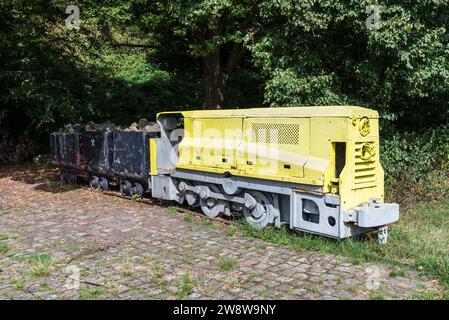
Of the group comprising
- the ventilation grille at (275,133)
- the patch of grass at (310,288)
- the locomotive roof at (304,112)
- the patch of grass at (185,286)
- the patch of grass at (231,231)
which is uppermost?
the locomotive roof at (304,112)

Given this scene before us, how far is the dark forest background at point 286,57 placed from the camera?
1071cm

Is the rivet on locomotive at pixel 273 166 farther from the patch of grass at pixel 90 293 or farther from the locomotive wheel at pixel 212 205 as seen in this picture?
the patch of grass at pixel 90 293

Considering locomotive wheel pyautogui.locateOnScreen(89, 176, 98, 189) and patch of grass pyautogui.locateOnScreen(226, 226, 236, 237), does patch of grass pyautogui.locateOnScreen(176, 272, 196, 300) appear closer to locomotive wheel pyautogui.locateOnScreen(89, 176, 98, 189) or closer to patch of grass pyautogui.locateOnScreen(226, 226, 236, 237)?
patch of grass pyautogui.locateOnScreen(226, 226, 236, 237)

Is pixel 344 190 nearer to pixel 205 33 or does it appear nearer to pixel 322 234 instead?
pixel 322 234

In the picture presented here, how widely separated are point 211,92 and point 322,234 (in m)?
10.7

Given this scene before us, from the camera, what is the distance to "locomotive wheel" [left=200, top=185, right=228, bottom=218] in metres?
9.81

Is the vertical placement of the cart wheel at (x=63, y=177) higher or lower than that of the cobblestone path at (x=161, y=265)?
higher

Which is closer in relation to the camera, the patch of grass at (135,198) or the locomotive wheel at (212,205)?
the locomotive wheel at (212,205)

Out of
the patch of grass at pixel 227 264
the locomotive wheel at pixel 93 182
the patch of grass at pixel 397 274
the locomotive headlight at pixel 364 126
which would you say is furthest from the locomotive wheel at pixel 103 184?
the patch of grass at pixel 397 274

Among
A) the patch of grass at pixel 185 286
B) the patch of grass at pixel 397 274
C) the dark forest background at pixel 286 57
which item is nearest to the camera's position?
the patch of grass at pixel 185 286

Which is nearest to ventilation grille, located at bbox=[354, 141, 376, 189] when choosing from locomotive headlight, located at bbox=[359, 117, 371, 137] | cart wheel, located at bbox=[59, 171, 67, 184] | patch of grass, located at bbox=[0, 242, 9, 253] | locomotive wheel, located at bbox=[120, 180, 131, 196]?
locomotive headlight, located at bbox=[359, 117, 371, 137]

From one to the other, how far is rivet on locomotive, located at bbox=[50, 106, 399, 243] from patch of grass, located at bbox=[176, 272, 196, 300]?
99.1 inches

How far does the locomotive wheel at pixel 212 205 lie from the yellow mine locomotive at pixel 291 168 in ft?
0.07

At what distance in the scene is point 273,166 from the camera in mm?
8500
